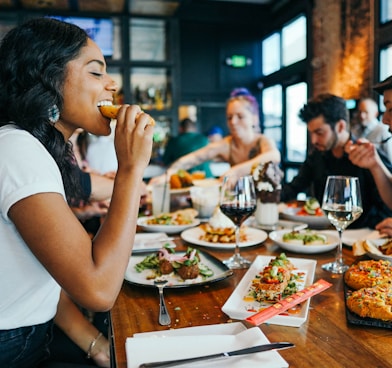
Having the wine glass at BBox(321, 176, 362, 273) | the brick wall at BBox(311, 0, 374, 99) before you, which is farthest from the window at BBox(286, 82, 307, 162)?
the wine glass at BBox(321, 176, 362, 273)

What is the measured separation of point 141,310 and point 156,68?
5521 mm

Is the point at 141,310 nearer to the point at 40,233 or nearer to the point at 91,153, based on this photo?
the point at 40,233

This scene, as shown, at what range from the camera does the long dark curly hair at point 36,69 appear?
102cm

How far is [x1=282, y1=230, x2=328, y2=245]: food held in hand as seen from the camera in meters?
1.38

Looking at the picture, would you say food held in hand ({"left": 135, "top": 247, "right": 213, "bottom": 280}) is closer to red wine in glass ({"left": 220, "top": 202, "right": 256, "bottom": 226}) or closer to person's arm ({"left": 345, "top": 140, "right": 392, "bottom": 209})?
red wine in glass ({"left": 220, "top": 202, "right": 256, "bottom": 226})

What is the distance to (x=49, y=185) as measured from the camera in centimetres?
85

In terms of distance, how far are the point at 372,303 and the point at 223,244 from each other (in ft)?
2.17

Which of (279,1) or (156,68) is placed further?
(279,1)

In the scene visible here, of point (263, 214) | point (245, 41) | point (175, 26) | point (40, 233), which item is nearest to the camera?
point (40, 233)

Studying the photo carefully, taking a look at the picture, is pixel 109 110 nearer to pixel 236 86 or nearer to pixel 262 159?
pixel 262 159

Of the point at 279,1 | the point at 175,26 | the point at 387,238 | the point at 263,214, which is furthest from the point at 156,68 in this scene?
the point at 387,238

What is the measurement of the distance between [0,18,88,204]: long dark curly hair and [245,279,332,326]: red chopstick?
2.33 ft

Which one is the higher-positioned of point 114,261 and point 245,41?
point 245,41

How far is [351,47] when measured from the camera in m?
5.28
